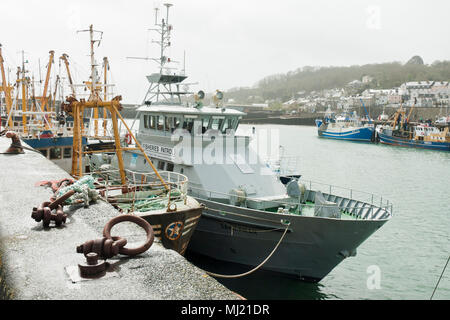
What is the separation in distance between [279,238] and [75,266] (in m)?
8.34

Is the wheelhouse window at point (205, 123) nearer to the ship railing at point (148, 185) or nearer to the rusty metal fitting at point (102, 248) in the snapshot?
the ship railing at point (148, 185)

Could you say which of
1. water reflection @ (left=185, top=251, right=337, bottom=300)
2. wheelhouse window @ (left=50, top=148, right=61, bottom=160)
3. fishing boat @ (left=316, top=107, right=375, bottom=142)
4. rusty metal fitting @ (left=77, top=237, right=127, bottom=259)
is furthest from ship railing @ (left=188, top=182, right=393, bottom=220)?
fishing boat @ (left=316, top=107, right=375, bottom=142)

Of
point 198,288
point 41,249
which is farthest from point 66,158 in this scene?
point 198,288

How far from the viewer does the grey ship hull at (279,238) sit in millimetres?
11695

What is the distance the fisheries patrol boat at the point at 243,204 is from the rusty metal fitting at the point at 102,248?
24.1 ft

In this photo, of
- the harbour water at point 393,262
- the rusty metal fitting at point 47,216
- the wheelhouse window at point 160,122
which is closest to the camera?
the rusty metal fitting at point 47,216

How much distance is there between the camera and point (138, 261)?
5066 millimetres

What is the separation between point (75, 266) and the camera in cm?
481

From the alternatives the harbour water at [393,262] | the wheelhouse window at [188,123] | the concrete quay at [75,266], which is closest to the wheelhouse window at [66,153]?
the harbour water at [393,262]

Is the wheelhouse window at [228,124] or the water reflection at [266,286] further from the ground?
the wheelhouse window at [228,124]

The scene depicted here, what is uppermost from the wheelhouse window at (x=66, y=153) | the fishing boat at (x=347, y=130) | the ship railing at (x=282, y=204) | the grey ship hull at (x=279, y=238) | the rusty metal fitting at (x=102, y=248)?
the fishing boat at (x=347, y=130)

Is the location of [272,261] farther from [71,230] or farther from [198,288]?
[198,288]

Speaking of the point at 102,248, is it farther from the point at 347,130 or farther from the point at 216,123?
the point at 347,130
